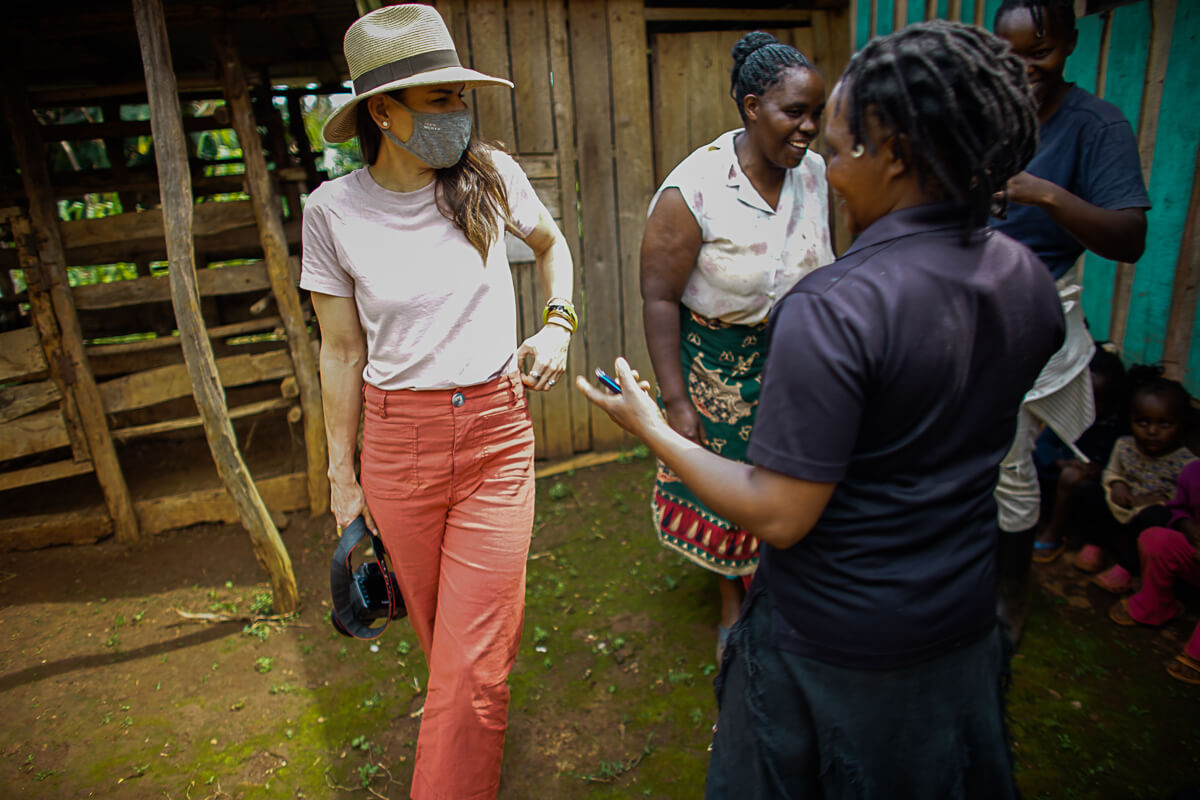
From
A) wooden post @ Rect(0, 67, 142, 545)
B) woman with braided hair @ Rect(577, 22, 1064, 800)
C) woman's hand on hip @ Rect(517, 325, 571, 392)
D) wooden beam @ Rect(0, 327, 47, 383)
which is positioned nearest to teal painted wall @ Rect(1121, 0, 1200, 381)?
woman with braided hair @ Rect(577, 22, 1064, 800)

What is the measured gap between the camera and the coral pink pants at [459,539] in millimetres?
2195

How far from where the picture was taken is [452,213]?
2197mm

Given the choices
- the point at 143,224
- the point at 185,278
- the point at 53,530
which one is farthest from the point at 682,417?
the point at 53,530

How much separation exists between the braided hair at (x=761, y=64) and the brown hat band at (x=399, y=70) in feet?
3.46

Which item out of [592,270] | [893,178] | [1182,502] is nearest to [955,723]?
[893,178]

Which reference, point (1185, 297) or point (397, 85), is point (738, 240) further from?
point (1185, 297)

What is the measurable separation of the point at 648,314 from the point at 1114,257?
60.2 inches

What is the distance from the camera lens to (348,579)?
7.95ft

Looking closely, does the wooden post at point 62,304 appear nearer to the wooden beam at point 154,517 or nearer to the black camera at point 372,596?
the wooden beam at point 154,517

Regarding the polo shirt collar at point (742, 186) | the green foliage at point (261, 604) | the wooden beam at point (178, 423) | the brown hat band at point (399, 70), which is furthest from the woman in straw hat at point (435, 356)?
the wooden beam at point (178, 423)

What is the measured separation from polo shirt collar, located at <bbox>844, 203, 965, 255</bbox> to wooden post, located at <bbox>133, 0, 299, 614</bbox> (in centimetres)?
325

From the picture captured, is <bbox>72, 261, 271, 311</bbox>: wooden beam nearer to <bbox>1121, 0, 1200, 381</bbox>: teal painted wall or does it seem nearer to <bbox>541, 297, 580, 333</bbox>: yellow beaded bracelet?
<bbox>541, 297, 580, 333</bbox>: yellow beaded bracelet

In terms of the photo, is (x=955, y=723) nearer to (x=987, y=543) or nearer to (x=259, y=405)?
(x=987, y=543)

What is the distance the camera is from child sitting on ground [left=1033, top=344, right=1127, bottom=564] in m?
3.75
